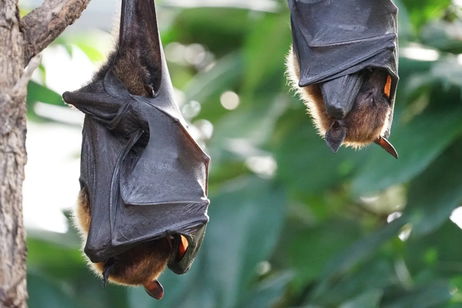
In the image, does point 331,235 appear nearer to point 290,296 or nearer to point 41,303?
point 290,296

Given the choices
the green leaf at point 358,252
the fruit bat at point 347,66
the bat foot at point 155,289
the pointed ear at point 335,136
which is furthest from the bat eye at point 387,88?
the green leaf at point 358,252

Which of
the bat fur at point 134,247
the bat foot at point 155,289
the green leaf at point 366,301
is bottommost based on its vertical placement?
the green leaf at point 366,301

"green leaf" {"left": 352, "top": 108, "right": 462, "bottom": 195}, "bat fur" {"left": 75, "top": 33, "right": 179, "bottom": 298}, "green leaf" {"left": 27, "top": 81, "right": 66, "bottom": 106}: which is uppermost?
"bat fur" {"left": 75, "top": 33, "right": 179, "bottom": 298}

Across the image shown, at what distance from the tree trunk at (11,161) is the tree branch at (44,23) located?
0.14ft

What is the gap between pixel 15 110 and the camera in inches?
116

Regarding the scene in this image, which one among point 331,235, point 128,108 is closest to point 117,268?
point 128,108

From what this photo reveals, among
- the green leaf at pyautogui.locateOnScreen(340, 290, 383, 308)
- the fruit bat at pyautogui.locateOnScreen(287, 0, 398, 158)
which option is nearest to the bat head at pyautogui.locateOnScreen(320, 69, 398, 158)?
the fruit bat at pyautogui.locateOnScreen(287, 0, 398, 158)

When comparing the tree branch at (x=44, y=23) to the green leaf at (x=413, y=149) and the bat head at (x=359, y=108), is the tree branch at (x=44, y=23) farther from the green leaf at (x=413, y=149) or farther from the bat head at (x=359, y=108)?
the green leaf at (x=413, y=149)

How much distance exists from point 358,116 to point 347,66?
8.8 inches

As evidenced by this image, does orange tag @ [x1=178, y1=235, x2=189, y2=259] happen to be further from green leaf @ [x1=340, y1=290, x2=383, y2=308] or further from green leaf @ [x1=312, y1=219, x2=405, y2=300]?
green leaf @ [x1=312, y1=219, x2=405, y2=300]

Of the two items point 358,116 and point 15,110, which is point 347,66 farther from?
point 15,110

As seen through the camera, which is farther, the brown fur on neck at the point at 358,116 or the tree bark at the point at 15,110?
the brown fur on neck at the point at 358,116

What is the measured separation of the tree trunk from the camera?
9.18 ft

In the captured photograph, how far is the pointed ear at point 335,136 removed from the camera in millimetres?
3572
